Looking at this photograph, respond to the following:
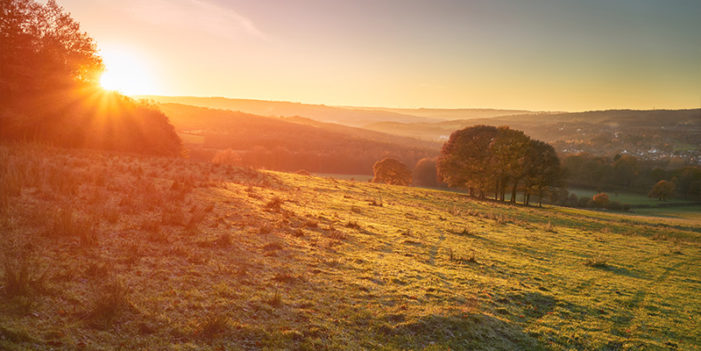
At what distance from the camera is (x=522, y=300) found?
995cm

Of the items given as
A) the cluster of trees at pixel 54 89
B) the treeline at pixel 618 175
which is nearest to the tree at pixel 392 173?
the treeline at pixel 618 175

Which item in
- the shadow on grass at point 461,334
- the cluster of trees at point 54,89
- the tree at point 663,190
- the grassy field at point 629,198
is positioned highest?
the cluster of trees at point 54,89

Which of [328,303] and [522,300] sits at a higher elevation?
[328,303]

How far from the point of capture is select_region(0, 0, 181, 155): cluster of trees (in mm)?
23859

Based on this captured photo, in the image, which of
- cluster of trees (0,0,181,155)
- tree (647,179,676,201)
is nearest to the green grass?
tree (647,179,676,201)

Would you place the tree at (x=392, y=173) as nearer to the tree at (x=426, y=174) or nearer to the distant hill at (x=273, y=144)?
the tree at (x=426, y=174)

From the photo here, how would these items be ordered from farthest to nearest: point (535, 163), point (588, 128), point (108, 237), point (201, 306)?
1. point (588, 128)
2. point (535, 163)
3. point (108, 237)
4. point (201, 306)

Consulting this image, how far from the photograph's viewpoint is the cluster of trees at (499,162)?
153 ft

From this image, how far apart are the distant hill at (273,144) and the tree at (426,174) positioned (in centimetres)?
1989

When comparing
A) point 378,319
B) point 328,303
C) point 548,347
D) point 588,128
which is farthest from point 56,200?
point 588,128

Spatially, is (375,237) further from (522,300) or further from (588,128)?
(588,128)

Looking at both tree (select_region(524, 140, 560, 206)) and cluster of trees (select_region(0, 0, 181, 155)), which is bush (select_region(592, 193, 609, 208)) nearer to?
tree (select_region(524, 140, 560, 206))

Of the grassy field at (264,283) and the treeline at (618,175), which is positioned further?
the treeline at (618,175)

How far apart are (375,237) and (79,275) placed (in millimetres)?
10329
